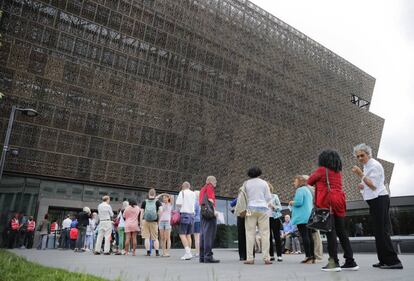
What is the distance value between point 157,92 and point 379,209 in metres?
24.4

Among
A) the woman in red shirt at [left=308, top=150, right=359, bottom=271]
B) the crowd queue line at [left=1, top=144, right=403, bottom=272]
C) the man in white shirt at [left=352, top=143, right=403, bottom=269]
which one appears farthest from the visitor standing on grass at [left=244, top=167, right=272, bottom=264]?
the man in white shirt at [left=352, top=143, right=403, bottom=269]

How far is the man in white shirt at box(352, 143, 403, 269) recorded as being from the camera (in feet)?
17.2

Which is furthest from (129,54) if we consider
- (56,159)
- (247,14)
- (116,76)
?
(247,14)

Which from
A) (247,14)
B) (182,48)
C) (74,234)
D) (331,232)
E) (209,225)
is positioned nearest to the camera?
(331,232)

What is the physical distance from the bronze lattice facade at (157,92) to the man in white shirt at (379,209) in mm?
21710

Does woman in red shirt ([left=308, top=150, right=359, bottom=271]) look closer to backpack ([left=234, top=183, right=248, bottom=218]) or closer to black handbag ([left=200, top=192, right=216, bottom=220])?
backpack ([left=234, top=183, right=248, bottom=218])

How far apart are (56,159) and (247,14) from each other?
2355 centimetres

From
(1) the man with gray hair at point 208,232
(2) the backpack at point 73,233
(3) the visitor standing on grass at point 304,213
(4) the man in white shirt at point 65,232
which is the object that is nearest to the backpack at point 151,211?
(1) the man with gray hair at point 208,232

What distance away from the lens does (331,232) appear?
5.29 meters

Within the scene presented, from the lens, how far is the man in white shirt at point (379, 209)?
5254mm

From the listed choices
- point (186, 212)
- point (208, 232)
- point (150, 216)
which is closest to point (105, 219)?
point (150, 216)

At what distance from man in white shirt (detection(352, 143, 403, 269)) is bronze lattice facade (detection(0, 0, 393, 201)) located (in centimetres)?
2171

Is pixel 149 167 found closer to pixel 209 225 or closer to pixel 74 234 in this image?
pixel 74 234

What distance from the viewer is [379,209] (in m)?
5.35
